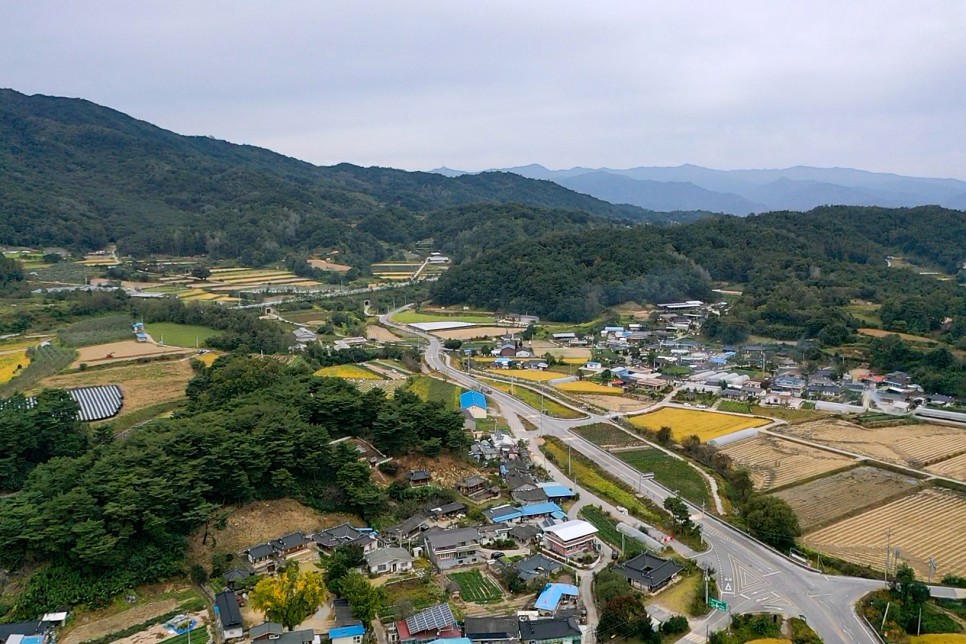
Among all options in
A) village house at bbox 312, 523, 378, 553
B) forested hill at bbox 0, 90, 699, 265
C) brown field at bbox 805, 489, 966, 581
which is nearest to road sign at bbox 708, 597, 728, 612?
brown field at bbox 805, 489, 966, 581

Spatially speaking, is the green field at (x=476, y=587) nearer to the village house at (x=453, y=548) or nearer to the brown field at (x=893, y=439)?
the village house at (x=453, y=548)

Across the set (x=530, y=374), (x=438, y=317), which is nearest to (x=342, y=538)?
(x=530, y=374)

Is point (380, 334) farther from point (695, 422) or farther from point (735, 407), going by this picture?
point (735, 407)

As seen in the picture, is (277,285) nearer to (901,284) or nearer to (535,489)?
(535,489)

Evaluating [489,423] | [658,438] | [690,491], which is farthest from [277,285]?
[690,491]

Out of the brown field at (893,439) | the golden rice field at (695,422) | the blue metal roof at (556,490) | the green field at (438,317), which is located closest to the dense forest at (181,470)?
the blue metal roof at (556,490)

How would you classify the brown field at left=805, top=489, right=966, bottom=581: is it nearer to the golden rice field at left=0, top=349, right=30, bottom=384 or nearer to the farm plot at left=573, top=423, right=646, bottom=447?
the farm plot at left=573, top=423, right=646, bottom=447
